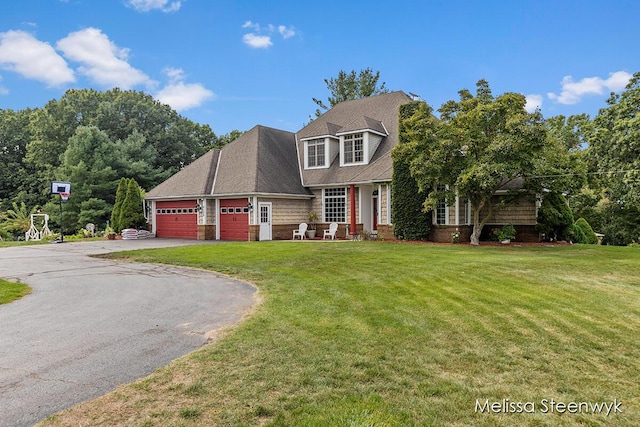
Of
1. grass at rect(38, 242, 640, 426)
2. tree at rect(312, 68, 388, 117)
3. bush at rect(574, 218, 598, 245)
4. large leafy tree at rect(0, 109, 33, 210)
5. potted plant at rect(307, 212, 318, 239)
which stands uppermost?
tree at rect(312, 68, 388, 117)

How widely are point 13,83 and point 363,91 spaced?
29690mm

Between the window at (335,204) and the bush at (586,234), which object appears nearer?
the bush at (586,234)

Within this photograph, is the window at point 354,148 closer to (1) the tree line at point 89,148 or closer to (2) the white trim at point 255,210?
(2) the white trim at point 255,210

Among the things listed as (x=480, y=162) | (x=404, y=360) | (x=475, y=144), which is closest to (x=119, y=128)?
(x=475, y=144)

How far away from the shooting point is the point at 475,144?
1586 cm

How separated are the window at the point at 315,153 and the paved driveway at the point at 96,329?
14.1 meters

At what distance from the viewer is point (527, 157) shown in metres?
15.1

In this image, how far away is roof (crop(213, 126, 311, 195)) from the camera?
845 inches

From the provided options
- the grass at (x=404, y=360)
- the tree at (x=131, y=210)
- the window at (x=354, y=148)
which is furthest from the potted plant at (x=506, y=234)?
the tree at (x=131, y=210)

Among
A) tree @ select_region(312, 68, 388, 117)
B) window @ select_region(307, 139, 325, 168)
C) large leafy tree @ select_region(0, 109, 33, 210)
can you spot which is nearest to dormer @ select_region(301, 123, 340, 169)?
window @ select_region(307, 139, 325, 168)

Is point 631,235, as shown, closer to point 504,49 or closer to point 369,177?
point 504,49

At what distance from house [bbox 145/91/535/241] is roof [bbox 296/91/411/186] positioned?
0.22 feet

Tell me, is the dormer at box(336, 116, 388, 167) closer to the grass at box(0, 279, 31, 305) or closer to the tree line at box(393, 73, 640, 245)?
the tree line at box(393, 73, 640, 245)

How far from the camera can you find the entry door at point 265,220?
21000mm
